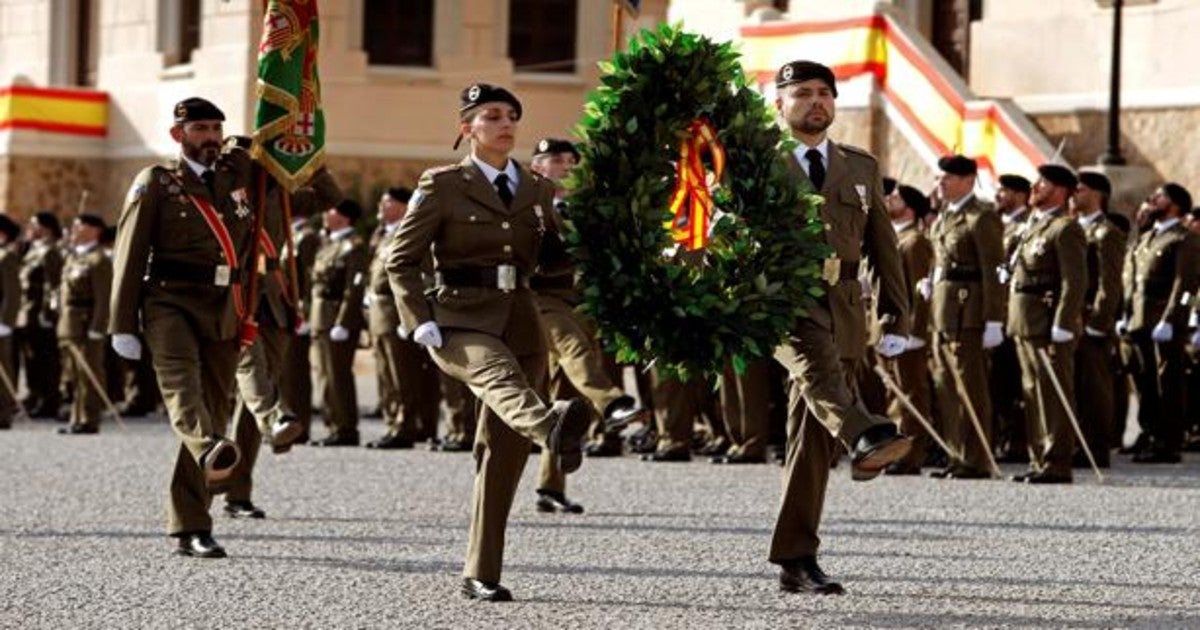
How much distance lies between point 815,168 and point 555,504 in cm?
371

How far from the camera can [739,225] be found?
9914 millimetres

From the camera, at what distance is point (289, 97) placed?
12328 millimetres

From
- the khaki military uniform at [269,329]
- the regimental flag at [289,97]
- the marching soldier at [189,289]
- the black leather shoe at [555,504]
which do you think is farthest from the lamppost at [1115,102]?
the marching soldier at [189,289]

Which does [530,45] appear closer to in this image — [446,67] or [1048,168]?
[446,67]

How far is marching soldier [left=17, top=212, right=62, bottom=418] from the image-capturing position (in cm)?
2350

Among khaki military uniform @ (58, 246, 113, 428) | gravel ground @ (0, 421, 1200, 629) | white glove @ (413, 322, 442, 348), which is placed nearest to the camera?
gravel ground @ (0, 421, 1200, 629)

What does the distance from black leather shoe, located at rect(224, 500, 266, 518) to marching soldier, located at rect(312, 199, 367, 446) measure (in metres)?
6.23

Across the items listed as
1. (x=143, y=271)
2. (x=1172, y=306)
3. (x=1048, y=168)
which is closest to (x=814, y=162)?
(x=143, y=271)

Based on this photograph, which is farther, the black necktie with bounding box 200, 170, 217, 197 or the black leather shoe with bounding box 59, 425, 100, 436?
the black leather shoe with bounding box 59, 425, 100, 436

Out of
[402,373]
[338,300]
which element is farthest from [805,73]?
[338,300]

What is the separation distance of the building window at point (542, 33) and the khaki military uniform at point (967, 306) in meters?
19.7

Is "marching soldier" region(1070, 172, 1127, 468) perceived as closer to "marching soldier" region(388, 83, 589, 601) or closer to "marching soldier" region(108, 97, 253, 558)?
"marching soldier" region(108, 97, 253, 558)

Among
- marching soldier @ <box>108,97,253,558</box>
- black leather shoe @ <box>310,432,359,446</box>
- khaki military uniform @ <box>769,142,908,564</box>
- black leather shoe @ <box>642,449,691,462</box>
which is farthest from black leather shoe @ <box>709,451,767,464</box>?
khaki military uniform @ <box>769,142,908,564</box>

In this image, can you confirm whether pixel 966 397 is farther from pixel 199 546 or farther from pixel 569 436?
pixel 569 436
